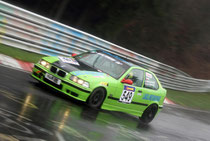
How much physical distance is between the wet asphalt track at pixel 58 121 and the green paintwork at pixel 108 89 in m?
0.27

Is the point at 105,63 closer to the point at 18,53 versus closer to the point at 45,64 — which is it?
the point at 45,64

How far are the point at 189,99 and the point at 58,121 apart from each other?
543 inches

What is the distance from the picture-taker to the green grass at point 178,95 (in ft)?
42.2

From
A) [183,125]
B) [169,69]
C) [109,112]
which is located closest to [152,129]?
[109,112]

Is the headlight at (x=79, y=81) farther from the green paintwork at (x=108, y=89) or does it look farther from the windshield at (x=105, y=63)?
the windshield at (x=105, y=63)

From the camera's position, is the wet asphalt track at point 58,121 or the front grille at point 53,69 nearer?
the wet asphalt track at point 58,121

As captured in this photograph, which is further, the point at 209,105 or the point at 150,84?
the point at 209,105

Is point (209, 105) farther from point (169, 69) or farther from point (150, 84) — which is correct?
point (150, 84)

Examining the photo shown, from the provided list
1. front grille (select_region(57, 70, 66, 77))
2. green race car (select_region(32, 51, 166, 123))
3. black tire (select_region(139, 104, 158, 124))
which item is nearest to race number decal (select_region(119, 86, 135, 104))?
green race car (select_region(32, 51, 166, 123))

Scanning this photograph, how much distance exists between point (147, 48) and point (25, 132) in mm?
23814

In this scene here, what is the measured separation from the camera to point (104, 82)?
9.22m

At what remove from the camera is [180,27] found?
31.8 metres

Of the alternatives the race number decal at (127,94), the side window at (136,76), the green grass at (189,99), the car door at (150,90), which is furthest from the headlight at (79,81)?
the green grass at (189,99)

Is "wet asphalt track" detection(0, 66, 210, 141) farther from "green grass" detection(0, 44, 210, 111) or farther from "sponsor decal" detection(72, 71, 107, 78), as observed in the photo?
"green grass" detection(0, 44, 210, 111)
